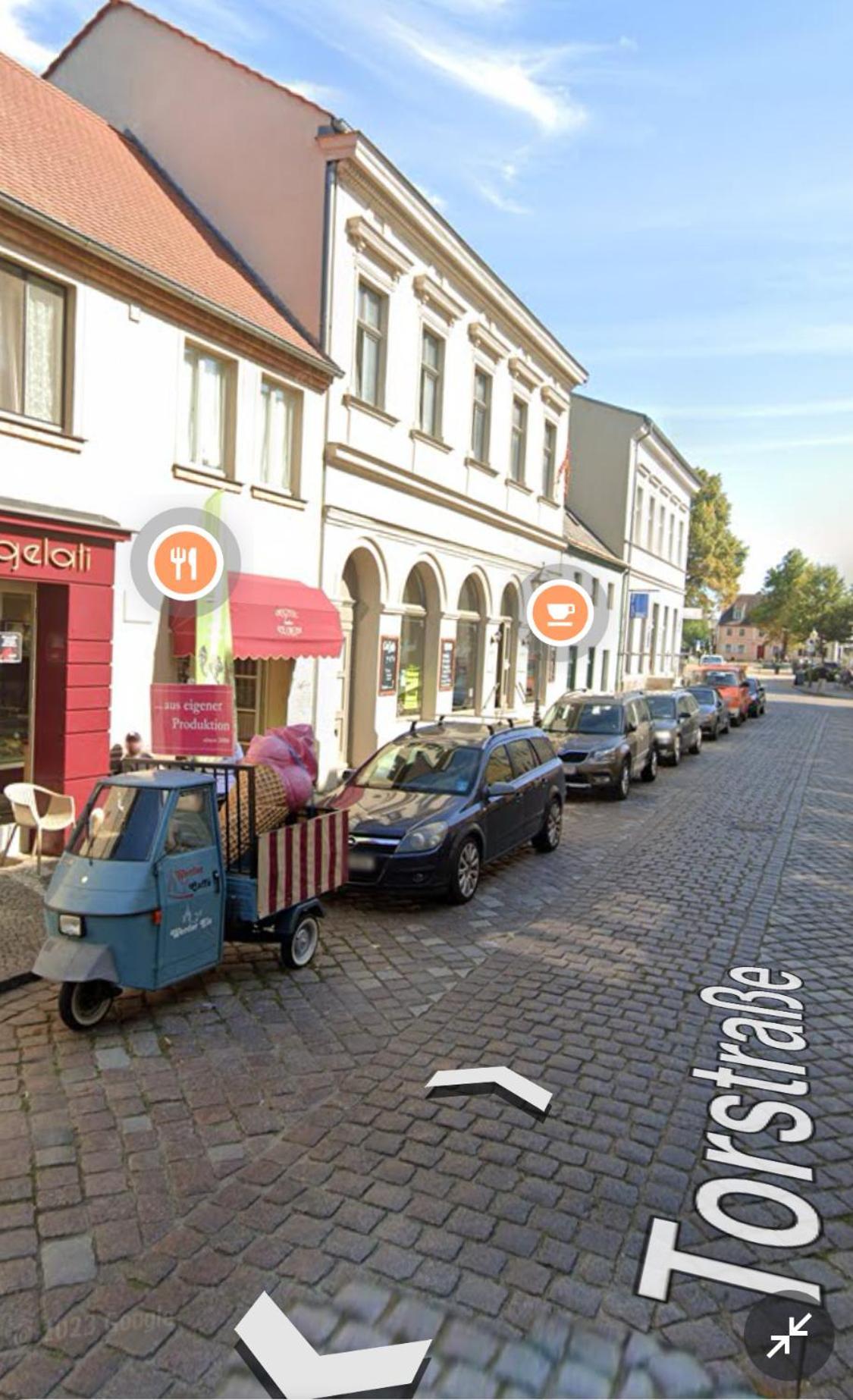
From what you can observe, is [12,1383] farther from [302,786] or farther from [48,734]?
[48,734]

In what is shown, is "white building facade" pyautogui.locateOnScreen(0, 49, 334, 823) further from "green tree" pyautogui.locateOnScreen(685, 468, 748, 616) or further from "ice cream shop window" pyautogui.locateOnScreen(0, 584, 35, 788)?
"green tree" pyautogui.locateOnScreen(685, 468, 748, 616)

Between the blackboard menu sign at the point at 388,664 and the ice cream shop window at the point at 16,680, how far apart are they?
7034 millimetres

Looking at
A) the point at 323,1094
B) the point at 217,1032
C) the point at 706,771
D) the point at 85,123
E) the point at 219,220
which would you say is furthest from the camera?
the point at 706,771

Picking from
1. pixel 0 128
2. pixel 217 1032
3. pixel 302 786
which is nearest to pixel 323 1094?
pixel 217 1032

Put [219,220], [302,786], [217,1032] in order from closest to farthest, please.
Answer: [217,1032], [302,786], [219,220]

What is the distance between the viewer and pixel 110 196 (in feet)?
39.2

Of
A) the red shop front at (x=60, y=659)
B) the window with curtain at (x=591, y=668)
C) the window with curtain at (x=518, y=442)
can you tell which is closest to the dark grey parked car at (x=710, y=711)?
the window with curtain at (x=591, y=668)

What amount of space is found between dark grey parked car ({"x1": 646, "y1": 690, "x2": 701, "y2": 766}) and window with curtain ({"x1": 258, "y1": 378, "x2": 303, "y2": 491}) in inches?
371

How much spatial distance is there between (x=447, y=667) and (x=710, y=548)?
4696 centimetres

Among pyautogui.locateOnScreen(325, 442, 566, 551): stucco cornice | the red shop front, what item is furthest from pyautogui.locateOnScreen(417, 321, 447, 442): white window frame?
the red shop front

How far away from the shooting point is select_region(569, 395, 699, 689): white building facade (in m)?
32.9

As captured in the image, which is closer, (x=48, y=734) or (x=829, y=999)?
(x=829, y=999)

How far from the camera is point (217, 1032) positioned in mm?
5738

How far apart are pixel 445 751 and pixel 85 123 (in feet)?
36.3
